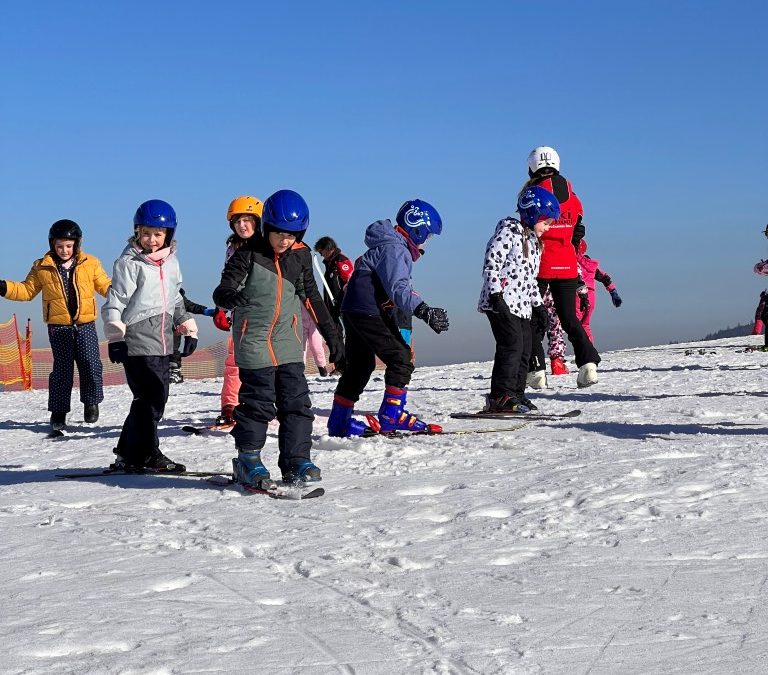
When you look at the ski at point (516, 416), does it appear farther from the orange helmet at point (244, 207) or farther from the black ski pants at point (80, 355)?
the black ski pants at point (80, 355)

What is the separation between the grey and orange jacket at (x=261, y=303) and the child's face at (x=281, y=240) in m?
0.04

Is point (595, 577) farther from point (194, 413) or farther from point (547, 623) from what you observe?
point (194, 413)

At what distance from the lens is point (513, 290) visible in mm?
8289

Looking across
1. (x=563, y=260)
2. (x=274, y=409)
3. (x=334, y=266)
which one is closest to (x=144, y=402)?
(x=274, y=409)

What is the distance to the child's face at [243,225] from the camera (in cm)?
773

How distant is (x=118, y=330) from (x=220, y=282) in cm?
119

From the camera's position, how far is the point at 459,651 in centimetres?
288

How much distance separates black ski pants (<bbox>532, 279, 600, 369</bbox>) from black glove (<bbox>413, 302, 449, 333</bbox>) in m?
3.39

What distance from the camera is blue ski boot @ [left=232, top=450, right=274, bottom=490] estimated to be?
548 centimetres

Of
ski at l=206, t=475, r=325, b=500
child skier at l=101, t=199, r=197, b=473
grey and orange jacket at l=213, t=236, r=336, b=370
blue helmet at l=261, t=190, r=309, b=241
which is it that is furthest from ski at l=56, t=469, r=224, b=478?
blue helmet at l=261, t=190, r=309, b=241

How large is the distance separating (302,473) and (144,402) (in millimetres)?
1554

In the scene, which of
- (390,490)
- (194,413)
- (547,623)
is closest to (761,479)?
(390,490)

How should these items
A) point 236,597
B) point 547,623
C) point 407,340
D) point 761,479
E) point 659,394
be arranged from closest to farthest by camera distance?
point 547,623 → point 236,597 → point 761,479 → point 407,340 → point 659,394

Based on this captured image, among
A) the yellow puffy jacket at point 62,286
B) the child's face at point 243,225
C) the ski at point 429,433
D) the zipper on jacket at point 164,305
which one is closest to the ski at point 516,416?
the ski at point 429,433
